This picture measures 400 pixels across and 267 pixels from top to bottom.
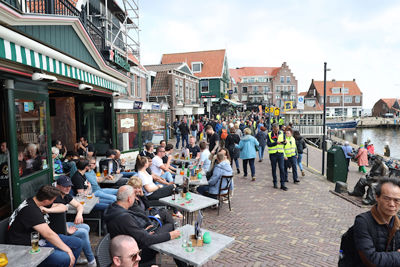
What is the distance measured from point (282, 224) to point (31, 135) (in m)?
5.48

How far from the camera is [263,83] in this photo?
67.3 metres

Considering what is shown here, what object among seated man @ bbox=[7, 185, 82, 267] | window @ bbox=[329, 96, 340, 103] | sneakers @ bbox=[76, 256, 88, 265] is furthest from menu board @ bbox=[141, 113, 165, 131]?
window @ bbox=[329, 96, 340, 103]

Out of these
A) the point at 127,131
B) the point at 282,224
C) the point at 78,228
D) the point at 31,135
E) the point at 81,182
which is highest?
the point at 31,135

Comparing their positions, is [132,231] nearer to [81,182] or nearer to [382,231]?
[81,182]

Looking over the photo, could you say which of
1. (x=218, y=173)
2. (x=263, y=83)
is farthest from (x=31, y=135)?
(x=263, y=83)

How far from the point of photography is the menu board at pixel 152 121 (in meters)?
12.7

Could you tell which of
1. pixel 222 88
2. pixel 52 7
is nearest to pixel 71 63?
pixel 52 7

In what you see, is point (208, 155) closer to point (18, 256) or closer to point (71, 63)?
point (71, 63)

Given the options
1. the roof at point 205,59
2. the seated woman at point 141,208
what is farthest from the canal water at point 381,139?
the seated woman at point 141,208

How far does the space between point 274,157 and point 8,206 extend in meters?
6.69

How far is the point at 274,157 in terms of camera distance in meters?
8.37

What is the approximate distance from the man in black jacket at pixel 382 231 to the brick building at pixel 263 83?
198 ft

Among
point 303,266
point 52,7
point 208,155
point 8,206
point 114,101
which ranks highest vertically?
point 52,7

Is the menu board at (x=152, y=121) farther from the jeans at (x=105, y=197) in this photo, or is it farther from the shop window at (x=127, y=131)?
the jeans at (x=105, y=197)
